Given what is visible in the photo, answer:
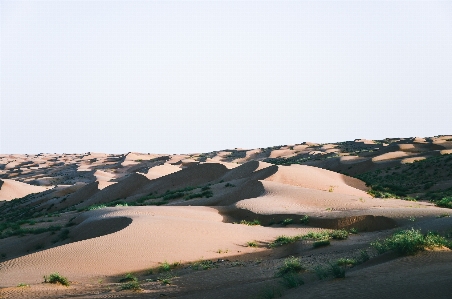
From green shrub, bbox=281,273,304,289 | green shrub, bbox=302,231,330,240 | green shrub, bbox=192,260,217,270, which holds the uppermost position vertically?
green shrub, bbox=281,273,304,289

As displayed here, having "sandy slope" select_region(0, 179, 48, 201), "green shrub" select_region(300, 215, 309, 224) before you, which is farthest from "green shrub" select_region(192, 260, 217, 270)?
"sandy slope" select_region(0, 179, 48, 201)

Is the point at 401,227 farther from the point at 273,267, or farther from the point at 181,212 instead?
the point at 181,212

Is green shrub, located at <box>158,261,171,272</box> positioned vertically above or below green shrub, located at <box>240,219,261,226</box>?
above

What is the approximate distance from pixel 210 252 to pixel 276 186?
12.2 m

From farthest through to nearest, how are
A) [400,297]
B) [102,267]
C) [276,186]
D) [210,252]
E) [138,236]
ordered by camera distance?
[276,186] → [138,236] → [210,252] → [102,267] → [400,297]

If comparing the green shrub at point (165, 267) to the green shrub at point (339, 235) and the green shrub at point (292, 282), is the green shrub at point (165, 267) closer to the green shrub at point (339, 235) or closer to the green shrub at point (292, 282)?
the green shrub at point (292, 282)

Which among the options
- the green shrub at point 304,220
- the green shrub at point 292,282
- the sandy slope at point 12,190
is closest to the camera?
the green shrub at point 292,282

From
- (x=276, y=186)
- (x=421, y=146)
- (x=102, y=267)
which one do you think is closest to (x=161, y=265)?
(x=102, y=267)

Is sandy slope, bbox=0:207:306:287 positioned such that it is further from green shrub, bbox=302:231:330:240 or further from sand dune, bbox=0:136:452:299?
green shrub, bbox=302:231:330:240

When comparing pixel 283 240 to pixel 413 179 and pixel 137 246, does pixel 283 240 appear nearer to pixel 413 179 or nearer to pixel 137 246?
pixel 137 246

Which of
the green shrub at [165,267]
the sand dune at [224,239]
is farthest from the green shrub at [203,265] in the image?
the green shrub at [165,267]

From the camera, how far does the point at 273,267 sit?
11586 mm

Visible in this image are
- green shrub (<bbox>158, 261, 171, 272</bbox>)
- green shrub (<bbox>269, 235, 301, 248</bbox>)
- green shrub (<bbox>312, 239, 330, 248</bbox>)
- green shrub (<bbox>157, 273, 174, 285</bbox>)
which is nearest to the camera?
green shrub (<bbox>157, 273, 174, 285</bbox>)

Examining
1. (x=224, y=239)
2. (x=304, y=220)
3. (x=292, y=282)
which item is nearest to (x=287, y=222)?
(x=304, y=220)
